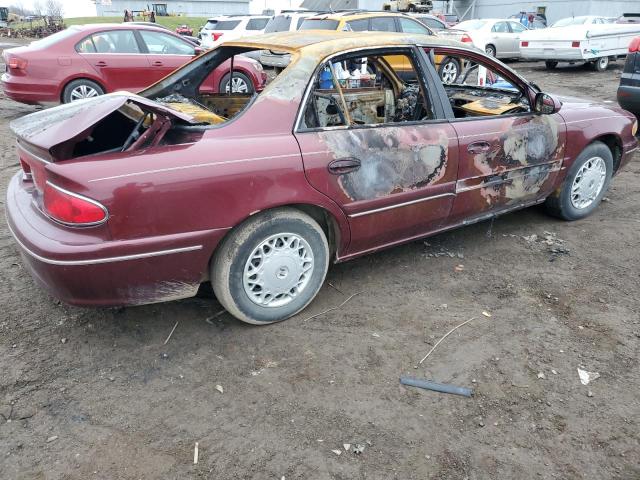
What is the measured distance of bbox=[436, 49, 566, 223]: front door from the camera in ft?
11.6

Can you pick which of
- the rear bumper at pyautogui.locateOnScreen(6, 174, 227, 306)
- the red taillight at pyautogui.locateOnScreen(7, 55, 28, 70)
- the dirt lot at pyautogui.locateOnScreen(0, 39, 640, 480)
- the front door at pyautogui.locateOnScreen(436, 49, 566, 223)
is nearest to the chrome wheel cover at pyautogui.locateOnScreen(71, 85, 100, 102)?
the red taillight at pyautogui.locateOnScreen(7, 55, 28, 70)

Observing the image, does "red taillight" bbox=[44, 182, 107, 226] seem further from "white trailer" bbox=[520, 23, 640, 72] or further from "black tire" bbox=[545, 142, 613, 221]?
"white trailer" bbox=[520, 23, 640, 72]

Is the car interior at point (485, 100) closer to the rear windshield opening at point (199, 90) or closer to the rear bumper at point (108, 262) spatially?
the rear windshield opening at point (199, 90)

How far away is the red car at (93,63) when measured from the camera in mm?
7832

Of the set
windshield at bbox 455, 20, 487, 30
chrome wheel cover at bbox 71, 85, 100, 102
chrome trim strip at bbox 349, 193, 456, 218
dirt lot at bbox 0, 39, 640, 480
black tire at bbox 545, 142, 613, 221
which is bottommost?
dirt lot at bbox 0, 39, 640, 480

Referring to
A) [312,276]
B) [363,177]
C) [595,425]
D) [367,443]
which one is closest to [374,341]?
[312,276]

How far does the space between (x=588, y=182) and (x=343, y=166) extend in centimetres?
263

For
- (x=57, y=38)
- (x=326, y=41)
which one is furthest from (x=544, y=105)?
(x=57, y=38)

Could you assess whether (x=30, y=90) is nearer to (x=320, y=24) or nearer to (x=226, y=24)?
(x=320, y=24)

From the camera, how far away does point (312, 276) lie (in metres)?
3.13

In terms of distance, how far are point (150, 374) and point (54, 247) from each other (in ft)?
2.59

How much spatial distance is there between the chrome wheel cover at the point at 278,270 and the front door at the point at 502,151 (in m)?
1.20

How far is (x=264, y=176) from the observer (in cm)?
271

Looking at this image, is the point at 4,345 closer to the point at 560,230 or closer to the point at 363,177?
→ the point at 363,177
